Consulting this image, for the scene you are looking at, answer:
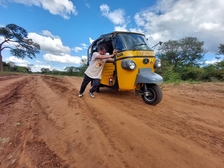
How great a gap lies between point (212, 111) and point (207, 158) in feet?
7.08

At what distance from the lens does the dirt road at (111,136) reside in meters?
1.82

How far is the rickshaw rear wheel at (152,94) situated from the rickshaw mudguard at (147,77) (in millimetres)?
242

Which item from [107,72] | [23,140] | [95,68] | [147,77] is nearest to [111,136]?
[23,140]

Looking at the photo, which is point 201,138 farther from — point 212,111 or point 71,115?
point 71,115

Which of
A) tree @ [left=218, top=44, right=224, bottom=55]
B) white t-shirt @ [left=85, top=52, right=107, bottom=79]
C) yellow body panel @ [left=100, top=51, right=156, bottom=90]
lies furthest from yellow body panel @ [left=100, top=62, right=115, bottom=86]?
tree @ [left=218, top=44, right=224, bottom=55]

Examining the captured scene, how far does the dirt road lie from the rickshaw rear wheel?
22 centimetres

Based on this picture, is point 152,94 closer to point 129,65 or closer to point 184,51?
point 129,65

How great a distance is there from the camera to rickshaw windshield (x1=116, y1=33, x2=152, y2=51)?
4.21m

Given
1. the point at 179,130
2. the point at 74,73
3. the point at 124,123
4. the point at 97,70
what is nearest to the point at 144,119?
the point at 124,123

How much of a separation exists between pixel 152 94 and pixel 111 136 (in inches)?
83.6

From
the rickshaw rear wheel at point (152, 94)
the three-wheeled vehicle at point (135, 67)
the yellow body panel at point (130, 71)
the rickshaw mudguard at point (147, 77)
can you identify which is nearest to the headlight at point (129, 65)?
the three-wheeled vehicle at point (135, 67)

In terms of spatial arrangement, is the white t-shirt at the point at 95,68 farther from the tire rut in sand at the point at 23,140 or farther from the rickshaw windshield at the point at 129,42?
the tire rut in sand at the point at 23,140

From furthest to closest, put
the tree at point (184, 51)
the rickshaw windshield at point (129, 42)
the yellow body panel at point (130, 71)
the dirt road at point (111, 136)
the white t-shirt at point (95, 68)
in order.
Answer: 1. the tree at point (184, 51)
2. the white t-shirt at point (95, 68)
3. the rickshaw windshield at point (129, 42)
4. the yellow body panel at point (130, 71)
5. the dirt road at point (111, 136)

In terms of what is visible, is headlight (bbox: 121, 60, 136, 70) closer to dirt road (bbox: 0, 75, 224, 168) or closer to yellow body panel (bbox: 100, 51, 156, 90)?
yellow body panel (bbox: 100, 51, 156, 90)
